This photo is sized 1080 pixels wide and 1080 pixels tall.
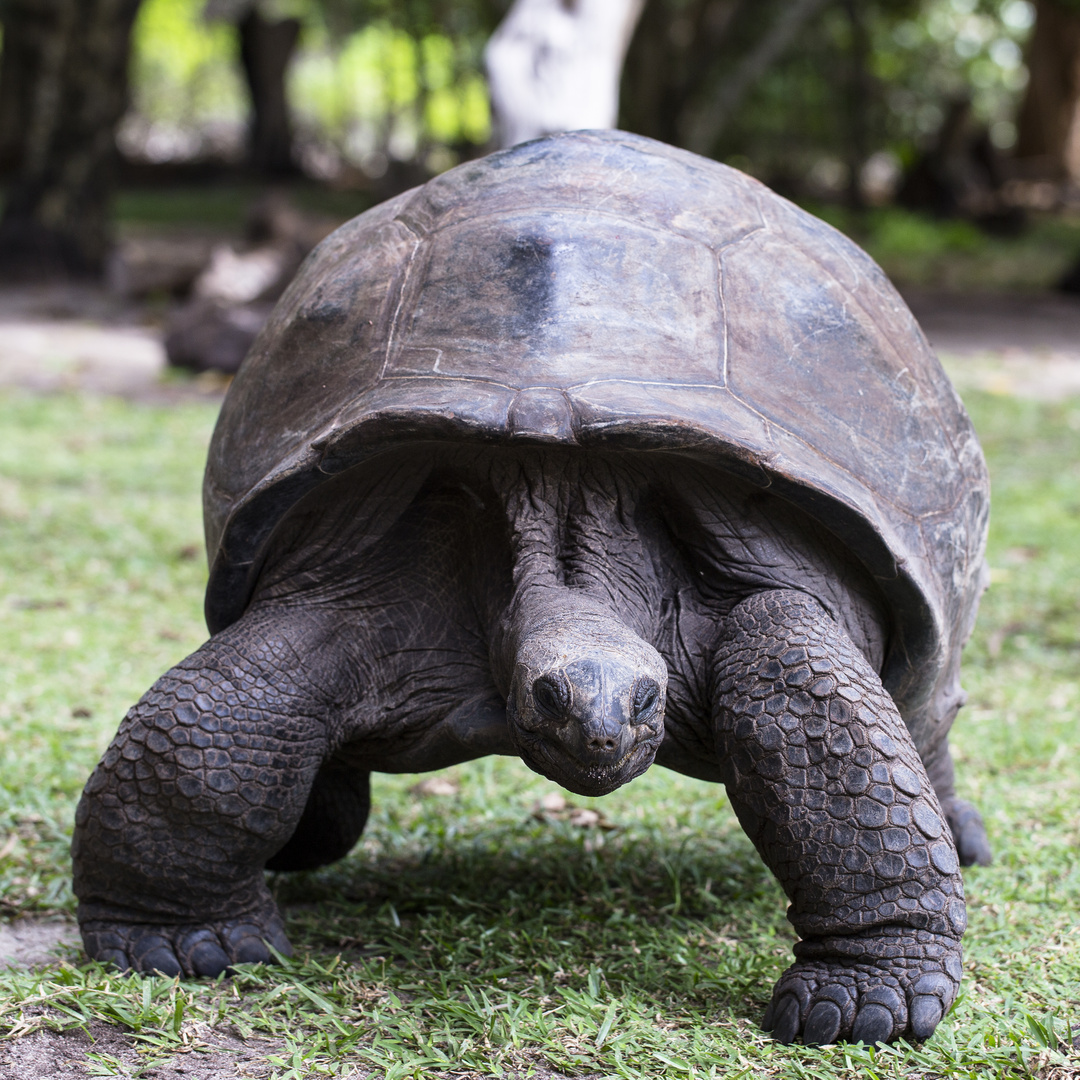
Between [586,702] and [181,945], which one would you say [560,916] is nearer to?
[181,945]

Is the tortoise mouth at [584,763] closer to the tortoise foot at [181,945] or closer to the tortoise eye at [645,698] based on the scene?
the tortoise eye at [645,698]

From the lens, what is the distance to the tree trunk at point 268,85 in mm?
24344

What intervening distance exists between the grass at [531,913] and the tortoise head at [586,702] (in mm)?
402

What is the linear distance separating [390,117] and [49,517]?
51.5ft

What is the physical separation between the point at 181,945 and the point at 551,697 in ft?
2.71

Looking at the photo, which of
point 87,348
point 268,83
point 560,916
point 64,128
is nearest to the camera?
point 560,916

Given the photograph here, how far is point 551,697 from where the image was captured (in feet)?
6.15

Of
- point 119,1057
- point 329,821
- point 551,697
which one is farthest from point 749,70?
point 119,1057

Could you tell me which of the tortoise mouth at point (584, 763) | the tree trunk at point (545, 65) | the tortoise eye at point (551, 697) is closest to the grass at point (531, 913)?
the tortoise mouth at point (584, 763)

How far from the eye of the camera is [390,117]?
65.6ft

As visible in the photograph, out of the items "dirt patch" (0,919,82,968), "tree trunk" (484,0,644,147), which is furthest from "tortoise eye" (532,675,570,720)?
"tree trunk" (484,0,644,147)

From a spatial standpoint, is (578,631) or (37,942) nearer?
(578,631)

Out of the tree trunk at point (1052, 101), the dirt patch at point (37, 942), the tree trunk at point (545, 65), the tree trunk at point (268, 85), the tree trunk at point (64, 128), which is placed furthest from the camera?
the tree trunk at point (268, 85)

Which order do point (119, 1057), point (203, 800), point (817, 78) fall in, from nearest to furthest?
point (119, 1057)
point (203, 800)
point (817, 78)
